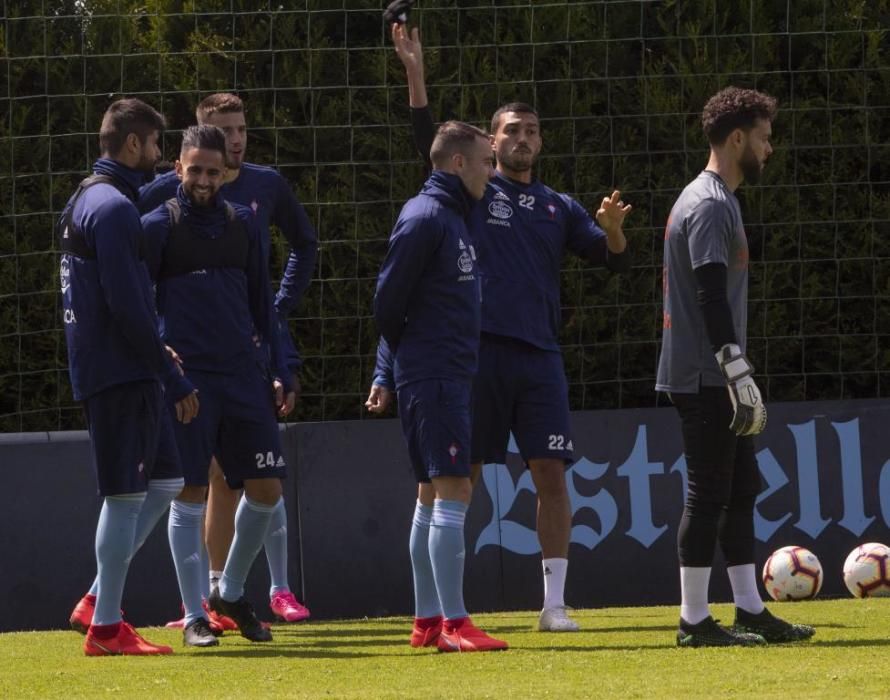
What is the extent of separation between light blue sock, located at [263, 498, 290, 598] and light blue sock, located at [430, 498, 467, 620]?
227cm

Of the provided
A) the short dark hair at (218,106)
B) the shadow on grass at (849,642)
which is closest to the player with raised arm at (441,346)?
the shadow on grass at (849,642)

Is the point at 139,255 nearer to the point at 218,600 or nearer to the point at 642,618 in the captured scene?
the point at 218,600

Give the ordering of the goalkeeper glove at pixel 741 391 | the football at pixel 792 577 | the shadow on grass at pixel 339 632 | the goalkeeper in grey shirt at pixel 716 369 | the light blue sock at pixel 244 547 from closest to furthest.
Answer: the goalkeeper glove at pixel 741 391
the goalkeeper in grey shirt at pixel 716 369
the light blue sock at pixel 244 547
the shadow on grass at pixel 339 632
the football at pixel 792 577

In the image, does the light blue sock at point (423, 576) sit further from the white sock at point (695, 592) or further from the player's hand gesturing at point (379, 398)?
the white sock at point (695, 592)

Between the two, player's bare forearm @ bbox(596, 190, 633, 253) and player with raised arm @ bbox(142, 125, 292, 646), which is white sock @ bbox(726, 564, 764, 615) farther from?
player with raised arm @ bbox(142, 125, 292, 646)

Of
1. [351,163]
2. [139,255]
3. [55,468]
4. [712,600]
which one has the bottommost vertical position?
[712,600]

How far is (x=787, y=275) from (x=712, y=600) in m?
2.20

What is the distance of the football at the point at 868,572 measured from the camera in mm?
9289

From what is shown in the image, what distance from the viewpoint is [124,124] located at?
7.19 m

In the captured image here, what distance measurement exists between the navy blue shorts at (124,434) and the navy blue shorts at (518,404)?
1.58 metres

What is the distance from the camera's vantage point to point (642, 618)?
855cm

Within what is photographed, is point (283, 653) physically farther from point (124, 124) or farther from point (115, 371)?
point (124, 124)

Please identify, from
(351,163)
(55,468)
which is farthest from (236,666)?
(351,163)

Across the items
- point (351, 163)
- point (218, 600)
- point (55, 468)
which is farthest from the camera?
point (351, 163)
